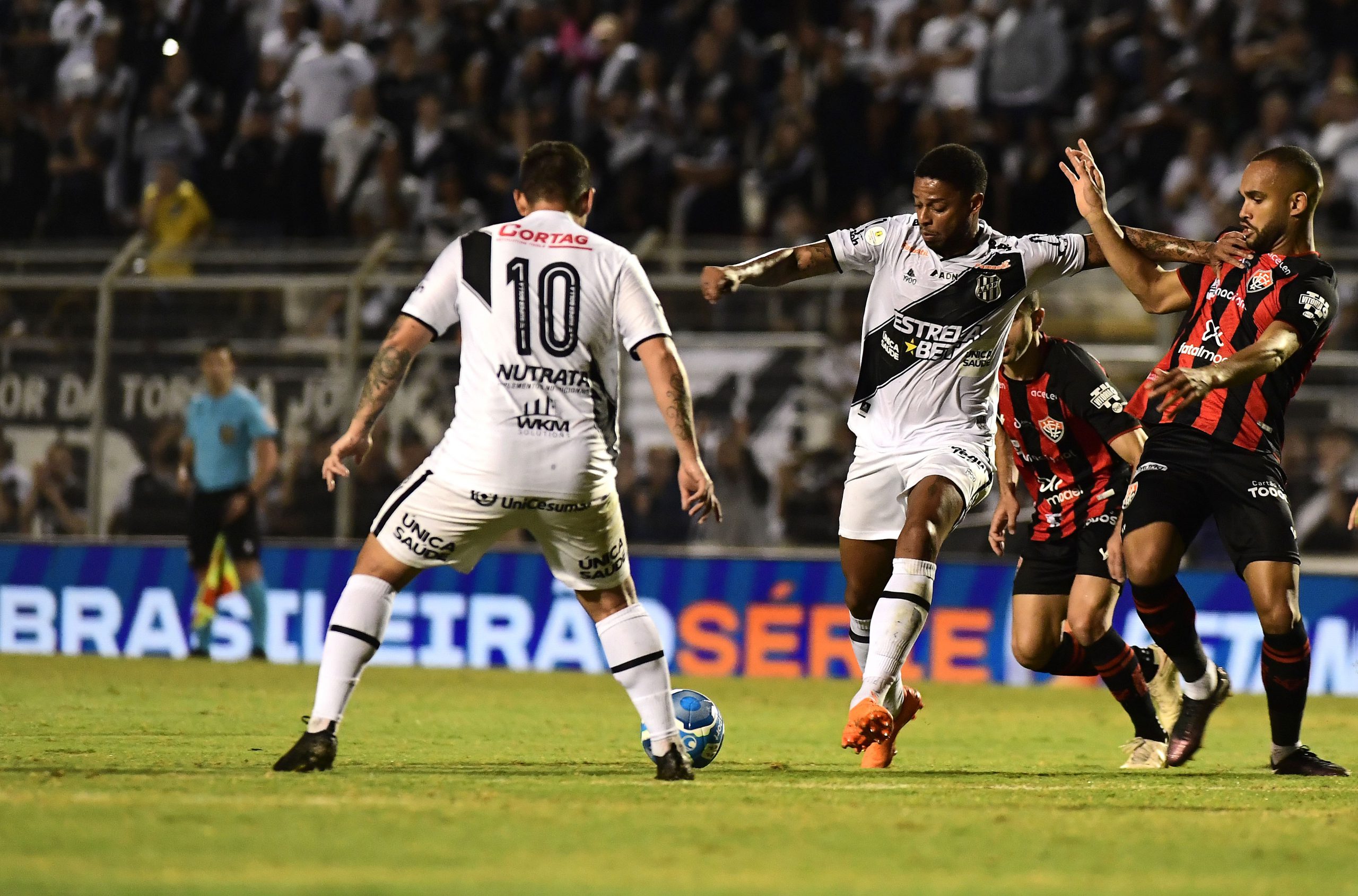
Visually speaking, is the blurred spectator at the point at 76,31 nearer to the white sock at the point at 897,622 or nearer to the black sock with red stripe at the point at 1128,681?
the black sock with red stripe at the point at 1128,681

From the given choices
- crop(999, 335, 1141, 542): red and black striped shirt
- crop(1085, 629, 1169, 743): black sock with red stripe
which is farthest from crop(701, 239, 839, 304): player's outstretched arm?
crop(1085, 629, 1169, 743): black sock with red stripe

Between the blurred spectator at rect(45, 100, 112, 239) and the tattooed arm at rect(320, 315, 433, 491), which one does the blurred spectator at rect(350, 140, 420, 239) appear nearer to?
the blurred spectator at rect(45, 100, 112, 239)

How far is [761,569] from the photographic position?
46.0 ft

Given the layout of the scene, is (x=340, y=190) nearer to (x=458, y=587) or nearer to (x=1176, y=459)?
(x=458, y=587)

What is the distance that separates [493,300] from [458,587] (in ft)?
27.0

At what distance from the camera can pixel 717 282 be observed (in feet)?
23.7

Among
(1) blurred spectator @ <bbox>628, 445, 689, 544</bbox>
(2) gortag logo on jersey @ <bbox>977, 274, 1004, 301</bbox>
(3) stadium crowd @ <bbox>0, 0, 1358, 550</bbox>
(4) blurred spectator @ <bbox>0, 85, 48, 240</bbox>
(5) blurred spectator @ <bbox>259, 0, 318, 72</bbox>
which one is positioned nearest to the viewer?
(2) gortag logo on jersey @ <bbox>977, 274, 1004, 301</bbox>

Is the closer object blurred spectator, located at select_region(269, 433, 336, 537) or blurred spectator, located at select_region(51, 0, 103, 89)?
blurred spectator, located at select_region(269, 433, 336, 537)

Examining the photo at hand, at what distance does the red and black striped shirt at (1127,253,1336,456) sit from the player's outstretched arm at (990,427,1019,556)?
101cm

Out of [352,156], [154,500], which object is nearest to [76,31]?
[352,156]

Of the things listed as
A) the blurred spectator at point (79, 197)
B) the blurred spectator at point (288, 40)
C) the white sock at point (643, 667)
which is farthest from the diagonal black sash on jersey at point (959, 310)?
the blurred spectator at point (79, 197)

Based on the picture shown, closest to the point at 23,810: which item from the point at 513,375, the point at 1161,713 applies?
the point at 513,375

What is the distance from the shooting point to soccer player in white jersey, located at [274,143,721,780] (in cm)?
655

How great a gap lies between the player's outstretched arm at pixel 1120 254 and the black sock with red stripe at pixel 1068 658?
170 centimetres
